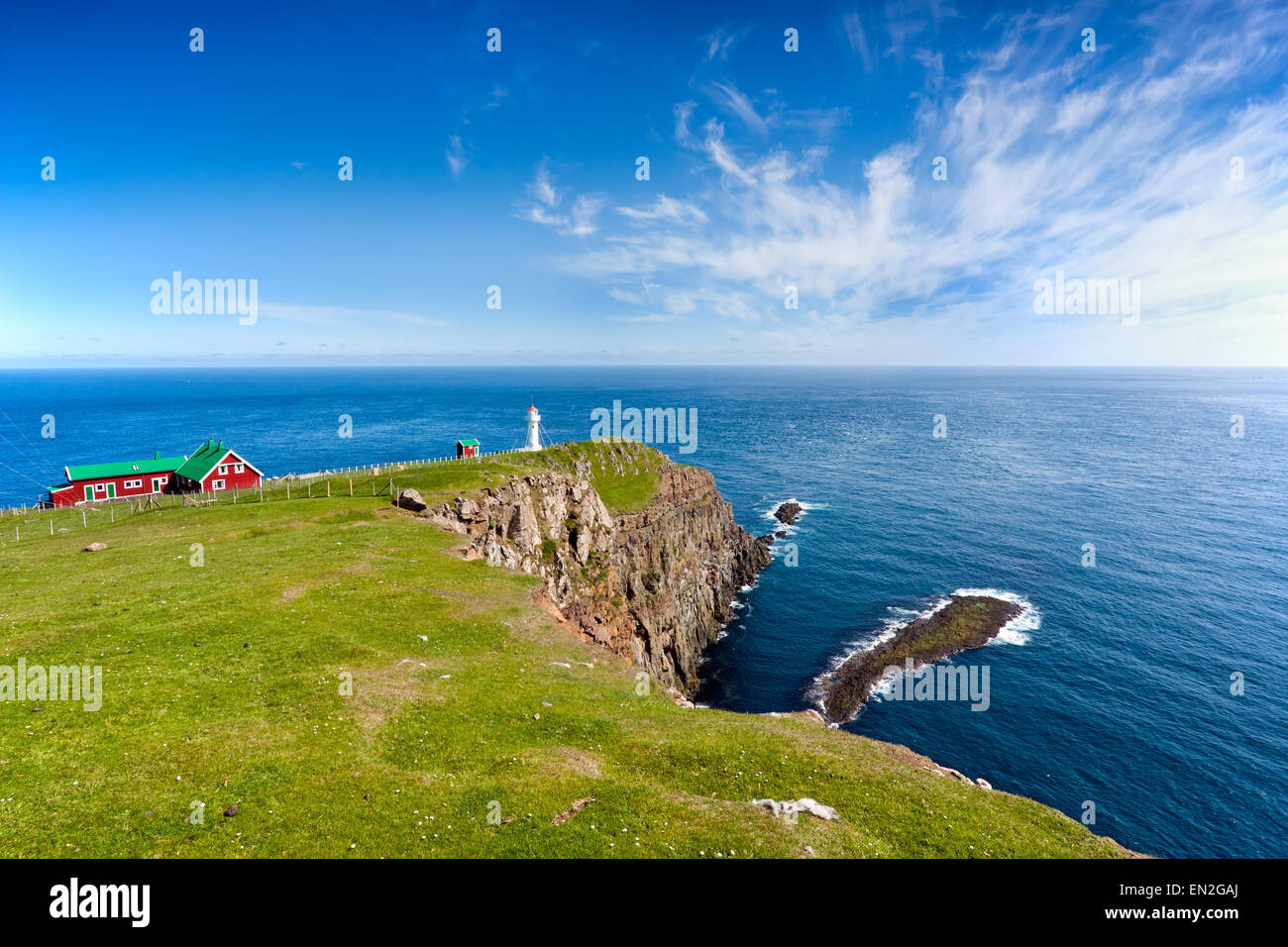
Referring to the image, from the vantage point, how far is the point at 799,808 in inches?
690

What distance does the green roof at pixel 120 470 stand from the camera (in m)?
67.3

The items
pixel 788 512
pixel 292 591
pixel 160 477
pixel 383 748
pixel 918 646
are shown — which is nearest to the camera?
pixel 383 748

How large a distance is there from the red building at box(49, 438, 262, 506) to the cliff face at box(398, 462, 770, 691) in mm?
36441

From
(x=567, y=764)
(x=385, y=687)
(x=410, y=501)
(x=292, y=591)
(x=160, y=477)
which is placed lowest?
(x=567, y=764)

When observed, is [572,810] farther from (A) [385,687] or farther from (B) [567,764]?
(A) [385,687]

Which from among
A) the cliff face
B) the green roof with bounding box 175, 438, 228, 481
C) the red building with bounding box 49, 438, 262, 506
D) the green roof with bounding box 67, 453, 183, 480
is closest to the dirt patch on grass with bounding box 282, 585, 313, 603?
the cliff face

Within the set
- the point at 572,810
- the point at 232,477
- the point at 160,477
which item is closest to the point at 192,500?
the point at 232,477

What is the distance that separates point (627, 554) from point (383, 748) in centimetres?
5428

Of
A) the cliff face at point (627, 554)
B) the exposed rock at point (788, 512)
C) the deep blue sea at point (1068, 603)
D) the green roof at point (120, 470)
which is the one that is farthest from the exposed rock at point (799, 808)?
the exposed rock at point (788, 512)

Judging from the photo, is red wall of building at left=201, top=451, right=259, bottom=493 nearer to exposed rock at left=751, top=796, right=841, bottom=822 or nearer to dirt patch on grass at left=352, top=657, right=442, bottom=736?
dirt patch on grass at left=352, top=657, right=442, bottom=736

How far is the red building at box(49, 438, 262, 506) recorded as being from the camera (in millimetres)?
67312
